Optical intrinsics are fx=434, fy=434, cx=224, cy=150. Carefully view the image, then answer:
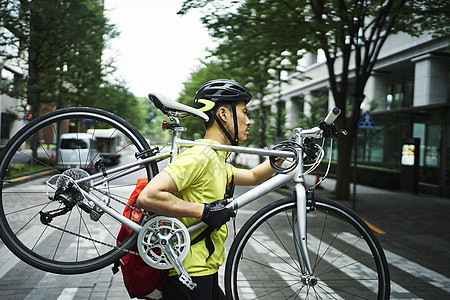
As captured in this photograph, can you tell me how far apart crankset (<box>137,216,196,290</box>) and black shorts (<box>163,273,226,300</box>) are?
0.25 feet

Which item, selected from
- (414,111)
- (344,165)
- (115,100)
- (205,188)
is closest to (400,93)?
(414,111)

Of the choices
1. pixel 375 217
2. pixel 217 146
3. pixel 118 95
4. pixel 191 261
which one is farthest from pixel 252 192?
pixel 118 95

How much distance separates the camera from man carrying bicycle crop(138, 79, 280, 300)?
6.88 feet

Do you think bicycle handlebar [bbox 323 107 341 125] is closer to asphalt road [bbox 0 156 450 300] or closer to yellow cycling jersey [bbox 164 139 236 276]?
yellow cycling jersey [bbox 164 139 236 276]

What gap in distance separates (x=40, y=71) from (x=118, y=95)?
13.1m

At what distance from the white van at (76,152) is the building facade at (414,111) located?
1634 cm

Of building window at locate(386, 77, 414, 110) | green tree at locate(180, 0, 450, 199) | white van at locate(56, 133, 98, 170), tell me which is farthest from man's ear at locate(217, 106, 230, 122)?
building window at locate(386, 77, 414, 110)

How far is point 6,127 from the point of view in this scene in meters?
27.1

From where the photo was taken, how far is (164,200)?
6.82 feet

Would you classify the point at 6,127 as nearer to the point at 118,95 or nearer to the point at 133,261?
the point at 118,95

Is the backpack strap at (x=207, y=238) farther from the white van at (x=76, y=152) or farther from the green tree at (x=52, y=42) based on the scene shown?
the green tree at (x=52, y=42)

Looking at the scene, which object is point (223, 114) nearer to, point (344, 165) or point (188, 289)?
point (188, 289)

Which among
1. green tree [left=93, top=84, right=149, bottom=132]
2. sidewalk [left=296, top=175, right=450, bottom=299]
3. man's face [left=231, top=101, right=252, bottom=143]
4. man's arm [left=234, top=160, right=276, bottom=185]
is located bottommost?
sidewalk [left=296, top=175, right=450, bottom=299]

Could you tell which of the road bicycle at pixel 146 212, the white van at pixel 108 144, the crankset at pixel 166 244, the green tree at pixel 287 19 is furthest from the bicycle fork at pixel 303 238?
the green tree at pixel 287 19
